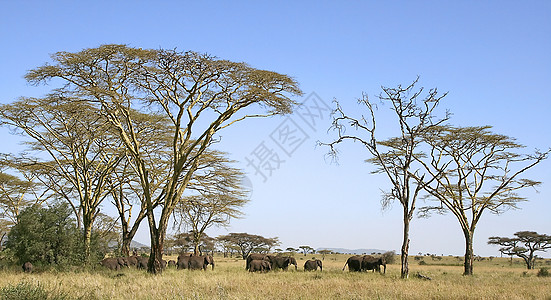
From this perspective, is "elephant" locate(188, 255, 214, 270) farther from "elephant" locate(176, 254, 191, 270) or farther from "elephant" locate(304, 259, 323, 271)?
"elephant" locate(304, 259, 323, 271)

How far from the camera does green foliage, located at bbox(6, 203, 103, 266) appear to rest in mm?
21281

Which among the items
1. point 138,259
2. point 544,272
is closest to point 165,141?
point 138,259

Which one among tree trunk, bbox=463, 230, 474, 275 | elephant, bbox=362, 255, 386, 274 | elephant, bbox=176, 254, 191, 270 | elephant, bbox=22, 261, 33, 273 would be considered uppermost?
tree trunk, bbox=463, 230, 474, 275

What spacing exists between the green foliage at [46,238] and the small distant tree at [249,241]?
1407 inches

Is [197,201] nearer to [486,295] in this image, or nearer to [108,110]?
[108,110]

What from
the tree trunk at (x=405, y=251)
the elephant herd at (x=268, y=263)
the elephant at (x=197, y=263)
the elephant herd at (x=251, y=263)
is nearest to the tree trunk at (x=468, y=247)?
the elephant herd at (x=251, y=263)

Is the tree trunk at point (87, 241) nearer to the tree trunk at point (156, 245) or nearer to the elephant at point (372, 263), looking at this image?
the tree trunk at point (156, 245)

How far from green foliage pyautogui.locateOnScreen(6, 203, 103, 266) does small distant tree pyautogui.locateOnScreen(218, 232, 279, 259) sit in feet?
117

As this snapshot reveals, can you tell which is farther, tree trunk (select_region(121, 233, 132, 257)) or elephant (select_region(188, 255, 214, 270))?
tree trunk (select_region(121, 233, 132, 257))

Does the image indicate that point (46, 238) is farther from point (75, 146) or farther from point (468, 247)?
point (468, 247)

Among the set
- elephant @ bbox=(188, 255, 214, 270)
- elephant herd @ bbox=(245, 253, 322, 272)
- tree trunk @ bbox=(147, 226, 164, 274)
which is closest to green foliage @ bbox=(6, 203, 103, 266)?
tree trunk @ bbox=(147, 226, 164, 274)

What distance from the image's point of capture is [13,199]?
36.9m

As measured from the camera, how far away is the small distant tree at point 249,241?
58094 millimetres

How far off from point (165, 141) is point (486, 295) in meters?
19.1
